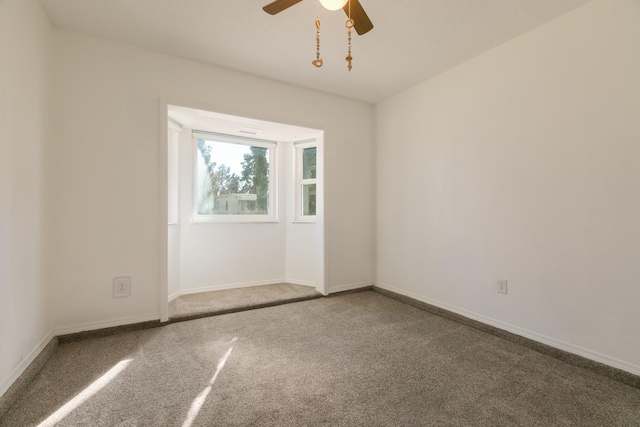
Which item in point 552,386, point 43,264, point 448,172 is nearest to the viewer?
point 552,386

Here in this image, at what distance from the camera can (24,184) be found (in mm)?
1795

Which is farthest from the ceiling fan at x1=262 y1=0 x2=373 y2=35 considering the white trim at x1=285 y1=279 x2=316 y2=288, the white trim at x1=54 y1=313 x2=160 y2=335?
the white trim at x1=285 y1=279 x2=316 y2=288

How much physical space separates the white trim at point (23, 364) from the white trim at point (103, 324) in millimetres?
76

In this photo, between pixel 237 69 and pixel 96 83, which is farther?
pixel 237 69

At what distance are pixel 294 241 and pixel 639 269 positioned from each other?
328cm

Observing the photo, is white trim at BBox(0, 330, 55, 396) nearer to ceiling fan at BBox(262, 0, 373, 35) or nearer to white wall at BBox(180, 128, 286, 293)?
white wall at BBox(180, 128, 286, 293)

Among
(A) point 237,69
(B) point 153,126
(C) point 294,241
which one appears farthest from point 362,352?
(A) point 237,69

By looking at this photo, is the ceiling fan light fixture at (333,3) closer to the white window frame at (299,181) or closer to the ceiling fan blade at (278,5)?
the ceiling fan blade at (278,5)

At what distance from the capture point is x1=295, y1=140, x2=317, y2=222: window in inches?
157

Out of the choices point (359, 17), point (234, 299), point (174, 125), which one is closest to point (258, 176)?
point (174, 125)

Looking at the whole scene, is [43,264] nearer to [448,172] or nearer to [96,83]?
[96,83]

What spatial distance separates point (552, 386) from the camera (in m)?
1.72

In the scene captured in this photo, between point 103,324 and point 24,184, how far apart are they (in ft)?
4.09

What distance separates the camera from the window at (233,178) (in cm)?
370
